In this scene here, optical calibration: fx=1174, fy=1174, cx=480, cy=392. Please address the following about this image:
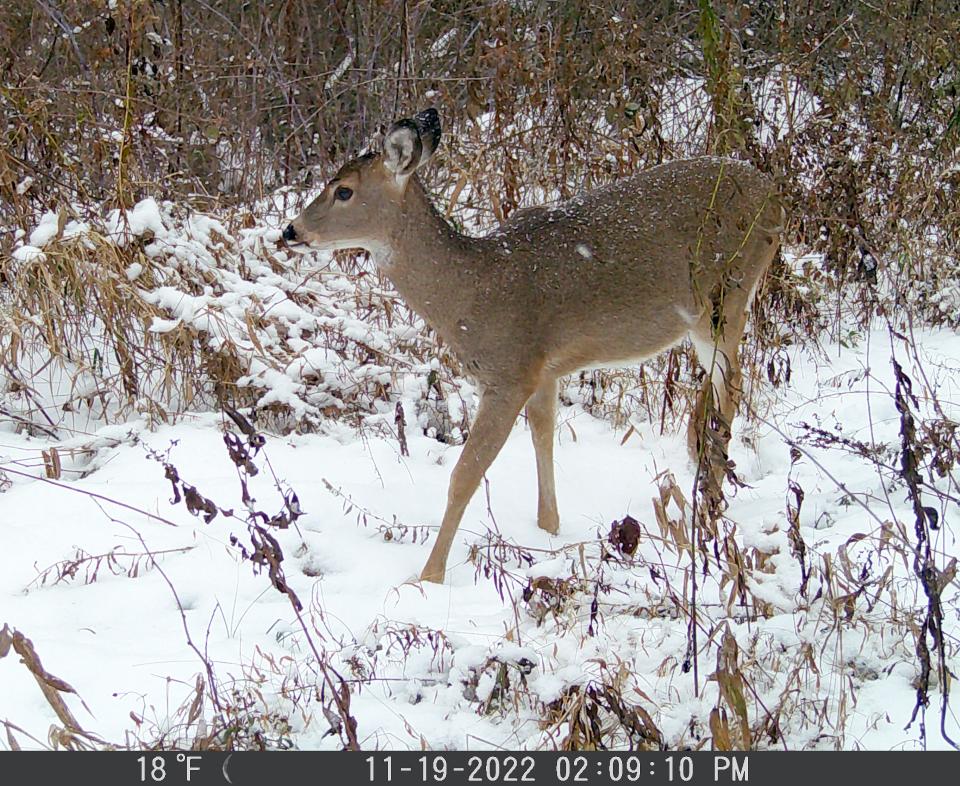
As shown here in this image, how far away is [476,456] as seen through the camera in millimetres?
4871

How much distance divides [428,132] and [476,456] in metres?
1.46

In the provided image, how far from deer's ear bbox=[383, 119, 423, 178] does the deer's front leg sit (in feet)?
3.37

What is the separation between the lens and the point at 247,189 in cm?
854

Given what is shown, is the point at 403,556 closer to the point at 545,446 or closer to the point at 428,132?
the point at 545,446

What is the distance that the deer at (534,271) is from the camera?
504 centimetres

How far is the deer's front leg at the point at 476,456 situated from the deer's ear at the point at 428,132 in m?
1.06

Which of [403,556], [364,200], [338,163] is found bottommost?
[403,556]

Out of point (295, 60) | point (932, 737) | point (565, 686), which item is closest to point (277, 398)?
point (565, 686)

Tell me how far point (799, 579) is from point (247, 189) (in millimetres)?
5626

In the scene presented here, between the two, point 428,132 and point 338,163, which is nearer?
point 428,132

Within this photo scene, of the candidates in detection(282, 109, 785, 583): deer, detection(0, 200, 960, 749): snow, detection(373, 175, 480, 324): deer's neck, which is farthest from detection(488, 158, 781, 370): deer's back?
detection(0, 200, 960, 749): snow
